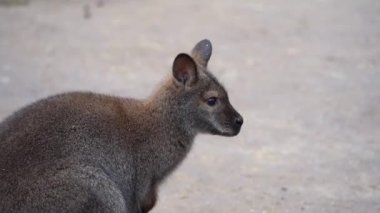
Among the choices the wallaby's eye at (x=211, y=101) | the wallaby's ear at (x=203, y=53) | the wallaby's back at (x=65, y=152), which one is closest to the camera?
the wallaby's back at (x=65, y=152)

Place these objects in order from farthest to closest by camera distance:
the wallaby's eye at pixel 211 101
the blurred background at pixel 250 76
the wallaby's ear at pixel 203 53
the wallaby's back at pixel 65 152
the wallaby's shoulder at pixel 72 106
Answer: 1. the blurred background at pixel 250 76
2. the wallaby's ear at pixel 203 53
3. the wallaby's eye at pixel 211 101
4. the wallaby's shoulder at pixel 72 106
5. the wallaby's back at pixel 65 152

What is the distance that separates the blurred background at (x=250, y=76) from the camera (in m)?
7.43

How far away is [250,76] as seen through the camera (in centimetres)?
1030

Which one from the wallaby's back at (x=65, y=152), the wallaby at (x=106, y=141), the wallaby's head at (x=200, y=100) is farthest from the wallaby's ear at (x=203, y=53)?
the wallaby's back at (x=65, y=152)

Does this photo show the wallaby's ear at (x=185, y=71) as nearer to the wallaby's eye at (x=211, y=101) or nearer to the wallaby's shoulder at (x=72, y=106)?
the wallaby's eye at (x=211, y=101)

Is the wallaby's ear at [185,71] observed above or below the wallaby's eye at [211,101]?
above

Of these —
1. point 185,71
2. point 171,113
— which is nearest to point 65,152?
point 171,113

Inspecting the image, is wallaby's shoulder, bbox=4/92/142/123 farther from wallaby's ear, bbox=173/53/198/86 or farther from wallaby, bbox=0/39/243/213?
wallaby's ear, bbox=173/53/198/86

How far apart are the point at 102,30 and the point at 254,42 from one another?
6.53 ft

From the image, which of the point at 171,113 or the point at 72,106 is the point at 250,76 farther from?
the point at 72,106

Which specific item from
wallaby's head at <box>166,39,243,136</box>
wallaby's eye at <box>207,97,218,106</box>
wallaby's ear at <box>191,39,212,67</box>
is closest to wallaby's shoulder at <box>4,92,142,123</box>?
wallaby's head at <box>166,39,243,136</box>

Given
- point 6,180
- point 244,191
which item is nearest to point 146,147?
point 6,180

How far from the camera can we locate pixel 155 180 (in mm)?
5992

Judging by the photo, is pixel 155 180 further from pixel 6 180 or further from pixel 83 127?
pixel 6 180
